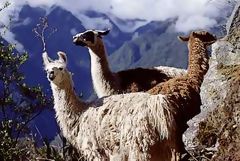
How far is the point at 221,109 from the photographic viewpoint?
5.60 m

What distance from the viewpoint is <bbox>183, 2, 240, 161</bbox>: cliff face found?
5312mm

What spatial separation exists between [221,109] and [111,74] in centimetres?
557

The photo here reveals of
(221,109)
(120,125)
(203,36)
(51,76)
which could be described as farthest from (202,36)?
(221,109)

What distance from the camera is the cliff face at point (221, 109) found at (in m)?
5.31

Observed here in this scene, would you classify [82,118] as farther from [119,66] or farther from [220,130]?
[119,66]

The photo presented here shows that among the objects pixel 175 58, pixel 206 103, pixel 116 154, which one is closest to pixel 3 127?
pixel 116 154

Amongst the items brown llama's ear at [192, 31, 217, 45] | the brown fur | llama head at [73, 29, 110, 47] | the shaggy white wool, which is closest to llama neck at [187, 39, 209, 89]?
brown llama's ear at [192, 31, 217, 45]

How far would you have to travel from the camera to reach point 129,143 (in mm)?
6934

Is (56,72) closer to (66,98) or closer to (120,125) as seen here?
(66,98)

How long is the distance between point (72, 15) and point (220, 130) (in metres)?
29.8

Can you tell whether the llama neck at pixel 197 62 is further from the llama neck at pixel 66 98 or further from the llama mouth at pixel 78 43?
the llama mouth at pixel 78 43

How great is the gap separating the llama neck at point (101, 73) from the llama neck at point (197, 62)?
208cm

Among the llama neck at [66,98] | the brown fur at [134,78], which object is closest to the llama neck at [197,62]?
the llama neck at [66,98]

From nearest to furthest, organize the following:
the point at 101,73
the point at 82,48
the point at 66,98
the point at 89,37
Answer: the point at 66,98 < the point at 101,73 < the point at 89,37 < the point at 82,48
